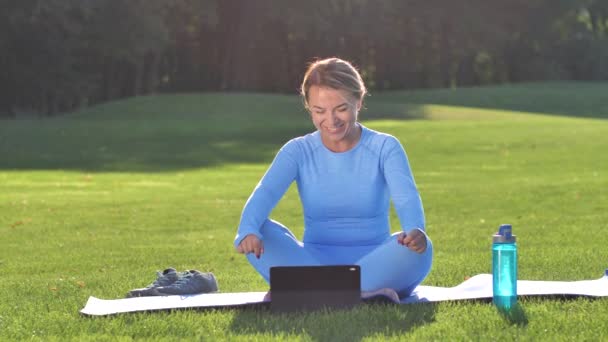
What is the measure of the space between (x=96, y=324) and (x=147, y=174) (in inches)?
671

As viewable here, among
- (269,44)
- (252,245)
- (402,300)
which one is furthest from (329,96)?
(269,44)

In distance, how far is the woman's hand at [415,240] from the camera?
235 inches

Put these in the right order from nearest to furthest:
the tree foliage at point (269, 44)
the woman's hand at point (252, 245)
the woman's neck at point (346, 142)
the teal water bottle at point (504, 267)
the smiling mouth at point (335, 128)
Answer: the teal water bottle at point (504, 267) → the woman's hand at point (252, 245) → the smiling mouth at point (335, 128) → the woman's neck at point (346, 142) → the tree foliage at point (269, 44)

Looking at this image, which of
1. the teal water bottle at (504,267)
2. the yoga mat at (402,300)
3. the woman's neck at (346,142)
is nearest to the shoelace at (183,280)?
the yoga mat at (402,300)

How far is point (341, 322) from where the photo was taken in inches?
222

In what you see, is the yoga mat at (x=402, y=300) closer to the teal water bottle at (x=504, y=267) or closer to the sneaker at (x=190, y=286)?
the sneaker at (x=190, y=286)

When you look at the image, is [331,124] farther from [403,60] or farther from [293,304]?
[403,60]

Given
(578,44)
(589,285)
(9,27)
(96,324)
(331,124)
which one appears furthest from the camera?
(578,44)

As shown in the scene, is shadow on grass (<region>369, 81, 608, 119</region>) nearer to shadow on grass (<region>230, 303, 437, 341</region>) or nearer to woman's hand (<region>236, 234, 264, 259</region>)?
woman's hand (<region>236, 234, 264, 259</region>)

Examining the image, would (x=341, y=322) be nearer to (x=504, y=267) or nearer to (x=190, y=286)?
(x=504, y=267)

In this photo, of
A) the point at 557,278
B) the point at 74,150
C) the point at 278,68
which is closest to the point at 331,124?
the point at 557,278

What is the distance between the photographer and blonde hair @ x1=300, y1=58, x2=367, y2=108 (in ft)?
20.3

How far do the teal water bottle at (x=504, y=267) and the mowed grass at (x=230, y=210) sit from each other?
0.39ft

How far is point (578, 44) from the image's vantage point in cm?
6931
